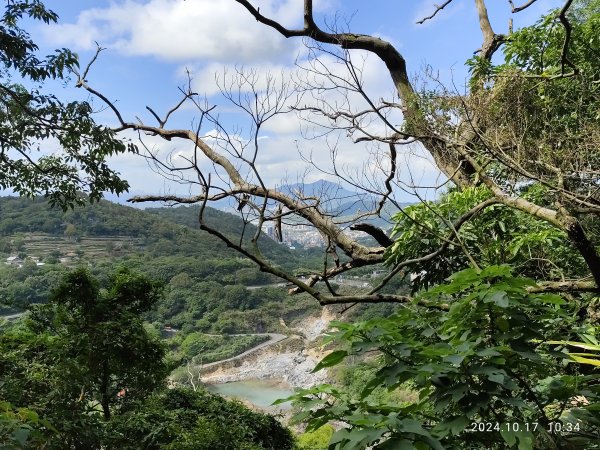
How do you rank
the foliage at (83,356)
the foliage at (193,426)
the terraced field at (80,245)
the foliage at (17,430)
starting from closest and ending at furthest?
the foliage at (17,430) → the foliage at (83,356) → the foliage at (193,426) → the terraced field at (80,245)

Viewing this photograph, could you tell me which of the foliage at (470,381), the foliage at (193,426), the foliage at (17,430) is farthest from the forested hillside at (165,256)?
the foliage at (470,381)

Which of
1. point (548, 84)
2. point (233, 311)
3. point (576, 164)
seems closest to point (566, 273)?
point (576, 164)

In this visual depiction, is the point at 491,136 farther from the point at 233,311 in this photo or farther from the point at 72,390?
the point at 233,311

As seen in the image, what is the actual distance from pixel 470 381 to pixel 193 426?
3.97 metres

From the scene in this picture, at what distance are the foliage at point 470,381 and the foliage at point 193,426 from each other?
3.05 meters

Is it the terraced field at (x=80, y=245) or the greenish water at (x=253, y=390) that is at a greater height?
the terraced field at (x=80, y=245)

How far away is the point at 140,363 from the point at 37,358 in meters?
1.17

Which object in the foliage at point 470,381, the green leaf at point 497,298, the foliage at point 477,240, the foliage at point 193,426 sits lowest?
the foliage at point 193,426

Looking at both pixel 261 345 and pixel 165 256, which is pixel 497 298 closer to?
pixel 261 345

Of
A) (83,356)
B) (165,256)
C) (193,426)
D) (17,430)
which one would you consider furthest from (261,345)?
(17,430)

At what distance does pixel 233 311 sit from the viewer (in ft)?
82.0

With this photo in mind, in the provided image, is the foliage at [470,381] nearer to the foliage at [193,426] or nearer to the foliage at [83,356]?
the foliage at [83,356]

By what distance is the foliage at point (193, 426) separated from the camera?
3.74 m

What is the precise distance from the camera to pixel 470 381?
0.91 metres
